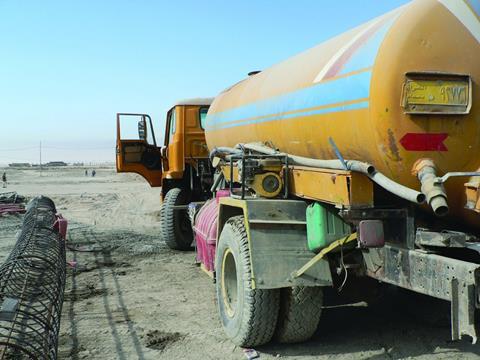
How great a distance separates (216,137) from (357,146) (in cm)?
389

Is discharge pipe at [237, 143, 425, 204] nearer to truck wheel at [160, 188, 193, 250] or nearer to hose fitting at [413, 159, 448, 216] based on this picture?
hose fitting at [413, 159, 448, 216]

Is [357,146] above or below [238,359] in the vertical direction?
above

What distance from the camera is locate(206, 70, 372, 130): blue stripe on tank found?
3.50 m

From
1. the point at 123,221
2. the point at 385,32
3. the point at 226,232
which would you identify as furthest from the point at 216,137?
the point at 123,221

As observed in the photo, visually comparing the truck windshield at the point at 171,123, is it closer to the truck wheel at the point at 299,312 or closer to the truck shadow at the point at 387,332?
the truck shadow at the point at 387,332

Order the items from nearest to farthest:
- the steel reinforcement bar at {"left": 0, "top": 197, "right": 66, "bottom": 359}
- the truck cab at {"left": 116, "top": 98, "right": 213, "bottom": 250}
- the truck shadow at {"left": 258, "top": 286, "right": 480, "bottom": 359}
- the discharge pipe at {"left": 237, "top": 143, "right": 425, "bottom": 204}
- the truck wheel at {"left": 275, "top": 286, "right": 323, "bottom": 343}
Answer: the discharge pipe at {"left": 237, "top": 143, "right": 425, "bottom": 204} < the steel reinforcement bar at {"left": 0, "top": 197, "right": 66, "bottom": 359} < the truck wheel at {"left": 275, "top": 286, "right": 323, "bottom": 343} < the truck shadow at {"left": 258, "top": 286, "right": 480, "bottom": 359} < the truck cab at {"left": 116, "top": 98, "right": 213, "bottom": 250}

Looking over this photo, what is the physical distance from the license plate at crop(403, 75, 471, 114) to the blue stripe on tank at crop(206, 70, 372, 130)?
276 mm

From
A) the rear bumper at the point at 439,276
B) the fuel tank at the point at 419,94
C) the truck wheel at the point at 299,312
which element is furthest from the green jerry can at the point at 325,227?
the fuel tank at the point at 419,94

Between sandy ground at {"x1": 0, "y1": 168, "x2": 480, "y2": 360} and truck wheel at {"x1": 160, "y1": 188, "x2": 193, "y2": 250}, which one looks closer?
sandy ground at {"x1": 0, "y1": 168, "x2": 480, "y2": 360}

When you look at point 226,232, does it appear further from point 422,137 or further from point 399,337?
point 422,137

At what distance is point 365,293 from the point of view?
4992mm

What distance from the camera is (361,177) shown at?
354 cm

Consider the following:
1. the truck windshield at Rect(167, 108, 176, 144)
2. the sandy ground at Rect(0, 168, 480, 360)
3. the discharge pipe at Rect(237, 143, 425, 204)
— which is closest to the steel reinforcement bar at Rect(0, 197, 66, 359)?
the sandy ground at Rect(0, 168, 480, 360)

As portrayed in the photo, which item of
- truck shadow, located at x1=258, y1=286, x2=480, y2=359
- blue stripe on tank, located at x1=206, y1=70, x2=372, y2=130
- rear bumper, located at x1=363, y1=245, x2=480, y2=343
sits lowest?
truck shadow, located at x1=258, y1=286, x2=480, y2=359
